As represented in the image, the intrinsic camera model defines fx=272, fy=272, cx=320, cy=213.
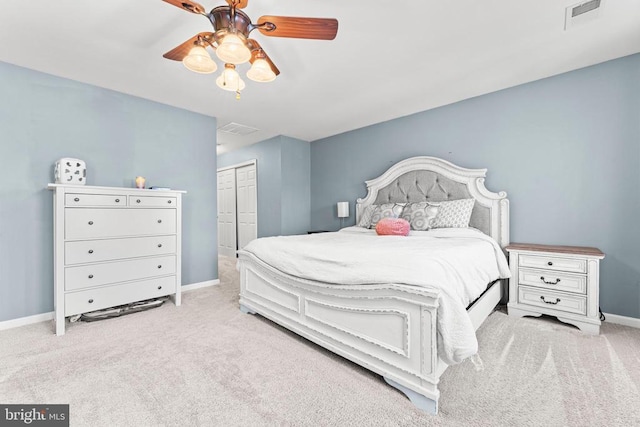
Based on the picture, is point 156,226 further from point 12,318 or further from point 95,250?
point 12,318

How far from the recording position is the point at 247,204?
5738 mm

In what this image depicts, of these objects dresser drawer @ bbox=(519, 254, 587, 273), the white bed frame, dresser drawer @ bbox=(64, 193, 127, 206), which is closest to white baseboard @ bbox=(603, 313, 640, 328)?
dresser drawer @ bbox=(519, 254, 587, 273)

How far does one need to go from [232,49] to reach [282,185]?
353cm

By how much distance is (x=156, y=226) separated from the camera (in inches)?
117

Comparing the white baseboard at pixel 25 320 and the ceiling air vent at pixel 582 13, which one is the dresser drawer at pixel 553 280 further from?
the white baseboard at pixel 25 320

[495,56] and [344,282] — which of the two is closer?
[344,282]

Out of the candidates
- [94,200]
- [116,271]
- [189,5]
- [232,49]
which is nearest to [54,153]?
[94,200]

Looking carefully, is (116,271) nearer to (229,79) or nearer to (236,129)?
(229,79)

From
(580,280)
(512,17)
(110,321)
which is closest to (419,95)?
(512,17)

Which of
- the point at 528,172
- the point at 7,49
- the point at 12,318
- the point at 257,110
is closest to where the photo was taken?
the point at 7,49

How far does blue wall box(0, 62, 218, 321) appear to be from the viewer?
2574 mm

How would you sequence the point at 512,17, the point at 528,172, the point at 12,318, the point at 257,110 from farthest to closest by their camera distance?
1. the point at 257,110
2. the point at 528,172
3. the point at 12,318
4. the point at 512,17

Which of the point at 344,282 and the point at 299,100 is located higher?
the point at 299,100

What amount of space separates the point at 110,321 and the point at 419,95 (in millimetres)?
4122
